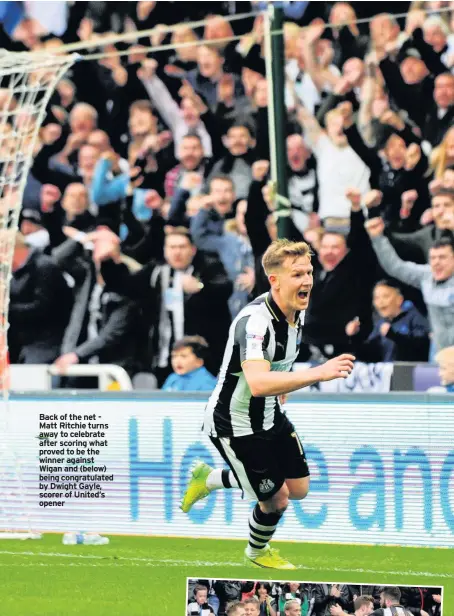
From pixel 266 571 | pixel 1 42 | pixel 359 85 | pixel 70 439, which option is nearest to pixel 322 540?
pixel 266 571

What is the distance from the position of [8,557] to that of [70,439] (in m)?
1.07

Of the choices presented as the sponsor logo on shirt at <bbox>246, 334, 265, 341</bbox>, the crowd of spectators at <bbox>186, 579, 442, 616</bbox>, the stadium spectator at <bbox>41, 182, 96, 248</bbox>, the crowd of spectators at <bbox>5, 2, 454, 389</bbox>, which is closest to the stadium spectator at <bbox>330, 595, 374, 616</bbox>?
the crowd of spectators at <bbox>186, 579, 442, 616</bbox>

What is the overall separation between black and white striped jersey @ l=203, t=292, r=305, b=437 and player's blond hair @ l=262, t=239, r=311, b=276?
0.69 ft

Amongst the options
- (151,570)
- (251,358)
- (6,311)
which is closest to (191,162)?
(6,311)

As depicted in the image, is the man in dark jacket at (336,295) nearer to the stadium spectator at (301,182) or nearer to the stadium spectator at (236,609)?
the stadium spectator at (301,182)

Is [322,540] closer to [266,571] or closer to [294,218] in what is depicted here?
[266,571]

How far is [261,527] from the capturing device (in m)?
6.30

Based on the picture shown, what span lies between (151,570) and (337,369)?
2.41 m

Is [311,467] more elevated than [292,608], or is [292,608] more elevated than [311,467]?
[311,467]

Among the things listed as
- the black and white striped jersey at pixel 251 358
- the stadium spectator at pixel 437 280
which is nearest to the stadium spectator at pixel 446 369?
the stadium spectator at pixel 437 280

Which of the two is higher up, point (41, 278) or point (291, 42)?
point (291, 42)

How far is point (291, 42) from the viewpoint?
32.8 ft

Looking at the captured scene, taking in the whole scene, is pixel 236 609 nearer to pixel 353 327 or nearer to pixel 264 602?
pixel 264 602

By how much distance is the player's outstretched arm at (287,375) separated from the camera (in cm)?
482
